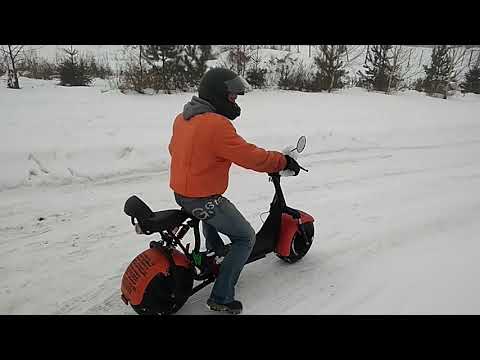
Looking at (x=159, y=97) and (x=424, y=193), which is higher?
(x=159, y=97)

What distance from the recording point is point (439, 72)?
17547 millimetres

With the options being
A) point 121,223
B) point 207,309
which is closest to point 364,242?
point 207,309

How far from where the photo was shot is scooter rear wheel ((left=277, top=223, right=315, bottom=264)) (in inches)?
134

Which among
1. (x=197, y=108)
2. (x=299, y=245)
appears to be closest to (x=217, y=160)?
(x=197, y=108)

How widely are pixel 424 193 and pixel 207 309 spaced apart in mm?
3950

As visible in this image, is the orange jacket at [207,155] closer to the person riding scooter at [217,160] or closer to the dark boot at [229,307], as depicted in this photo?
the person riding scooter at [217,160]

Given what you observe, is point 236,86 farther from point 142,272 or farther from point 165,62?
point 165,62

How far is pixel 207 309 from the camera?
2893 millimetres

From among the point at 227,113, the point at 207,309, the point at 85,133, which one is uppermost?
the point at 227,113

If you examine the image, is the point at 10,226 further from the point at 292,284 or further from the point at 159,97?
the point at 159,97

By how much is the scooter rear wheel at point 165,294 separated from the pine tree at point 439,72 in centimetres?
1824

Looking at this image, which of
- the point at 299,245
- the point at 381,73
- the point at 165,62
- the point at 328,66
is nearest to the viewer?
the point at 299,245

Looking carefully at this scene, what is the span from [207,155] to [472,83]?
20513 millimetres

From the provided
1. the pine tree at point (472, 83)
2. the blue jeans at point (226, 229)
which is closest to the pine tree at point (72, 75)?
the blue jeans at point (226, 229)
